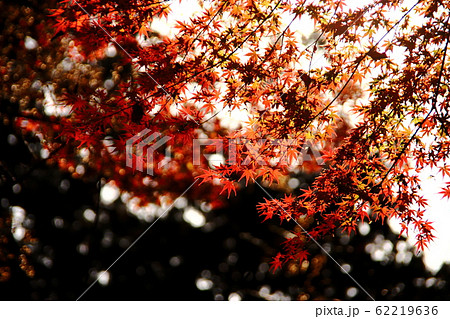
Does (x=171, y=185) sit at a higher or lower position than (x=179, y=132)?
higher

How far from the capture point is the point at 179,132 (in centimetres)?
250

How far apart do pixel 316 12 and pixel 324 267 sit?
489 cm

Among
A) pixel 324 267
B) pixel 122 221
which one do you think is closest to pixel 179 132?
pixel 122 221

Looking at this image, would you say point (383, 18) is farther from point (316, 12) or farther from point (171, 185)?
Result: point (171, 185)

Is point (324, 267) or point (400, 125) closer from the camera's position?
point (400, 125)

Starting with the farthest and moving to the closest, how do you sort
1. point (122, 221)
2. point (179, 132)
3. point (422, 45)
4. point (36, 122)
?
point (122, 221) < point (36, 122) < point (179, 132) < point (422, 45)

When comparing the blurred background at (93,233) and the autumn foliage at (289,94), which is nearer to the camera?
the autumn foliage at (289,94)

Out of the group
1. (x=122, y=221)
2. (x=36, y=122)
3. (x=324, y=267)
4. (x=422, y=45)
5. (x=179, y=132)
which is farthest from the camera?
(x=324, y=267)

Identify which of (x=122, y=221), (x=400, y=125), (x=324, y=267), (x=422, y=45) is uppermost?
(x=422, y=45)

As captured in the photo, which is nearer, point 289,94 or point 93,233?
point 289,94

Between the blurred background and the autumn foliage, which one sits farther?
the blurred background

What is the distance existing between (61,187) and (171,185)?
1.75 meters

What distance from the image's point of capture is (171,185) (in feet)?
18.1

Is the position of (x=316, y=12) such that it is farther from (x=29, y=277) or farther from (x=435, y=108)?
(x=29, y=277)
